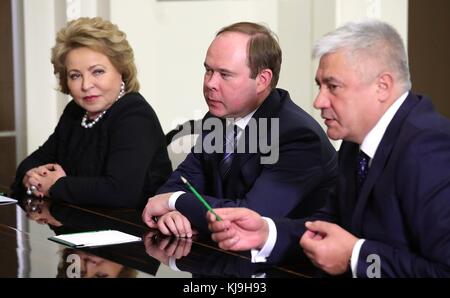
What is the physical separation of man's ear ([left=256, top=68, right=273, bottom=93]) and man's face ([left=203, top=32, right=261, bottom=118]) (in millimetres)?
19

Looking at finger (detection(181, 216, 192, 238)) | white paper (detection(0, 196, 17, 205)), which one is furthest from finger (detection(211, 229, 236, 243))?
white paper (detection(0, 196, 17, 205))

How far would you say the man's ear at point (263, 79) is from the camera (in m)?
2.66

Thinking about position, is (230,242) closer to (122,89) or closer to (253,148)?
(253,148)

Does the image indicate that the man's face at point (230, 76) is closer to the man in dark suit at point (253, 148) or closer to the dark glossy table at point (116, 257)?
the man in dark suit at point (253, 148)

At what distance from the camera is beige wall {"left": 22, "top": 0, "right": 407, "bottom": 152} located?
486 centimetres

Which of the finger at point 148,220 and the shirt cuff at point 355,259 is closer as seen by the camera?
→ the shirt cuff at point 355,259

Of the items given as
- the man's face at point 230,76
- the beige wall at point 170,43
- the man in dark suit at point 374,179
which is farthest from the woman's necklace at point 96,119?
the beige wall at point 170,43

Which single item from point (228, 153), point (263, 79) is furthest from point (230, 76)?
point (228, 153)

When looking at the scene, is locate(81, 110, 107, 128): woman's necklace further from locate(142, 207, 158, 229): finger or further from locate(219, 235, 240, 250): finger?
locate(219, 235, 240, 250): finger

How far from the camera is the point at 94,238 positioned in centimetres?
214

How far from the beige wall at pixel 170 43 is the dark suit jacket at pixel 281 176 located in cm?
222

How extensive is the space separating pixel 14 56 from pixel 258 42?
9.81 ft

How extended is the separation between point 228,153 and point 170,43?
8.31ft
